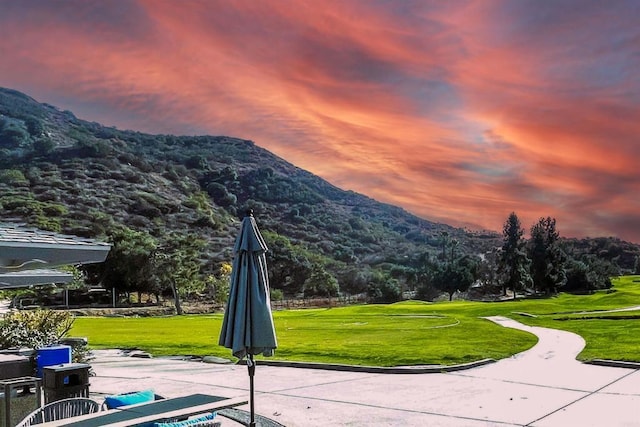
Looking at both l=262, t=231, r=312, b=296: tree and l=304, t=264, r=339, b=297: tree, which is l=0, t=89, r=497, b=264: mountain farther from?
l=304, t=264, r=339, b=297: tree

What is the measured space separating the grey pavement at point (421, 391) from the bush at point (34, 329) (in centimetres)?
130

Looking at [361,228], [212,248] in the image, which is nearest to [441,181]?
[212,248]

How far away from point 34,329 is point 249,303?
6.88 meters

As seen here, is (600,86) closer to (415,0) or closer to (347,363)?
(415,0)

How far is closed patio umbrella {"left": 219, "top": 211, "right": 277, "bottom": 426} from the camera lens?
812cm

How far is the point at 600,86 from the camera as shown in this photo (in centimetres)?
2183

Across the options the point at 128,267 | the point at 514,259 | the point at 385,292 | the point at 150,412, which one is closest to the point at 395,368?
the point at 150,412

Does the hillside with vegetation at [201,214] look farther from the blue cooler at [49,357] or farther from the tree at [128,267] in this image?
the blue cooler at [49,357]

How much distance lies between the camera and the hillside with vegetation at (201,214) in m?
69.7

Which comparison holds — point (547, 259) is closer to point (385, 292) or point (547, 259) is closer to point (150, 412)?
point (385, 292)

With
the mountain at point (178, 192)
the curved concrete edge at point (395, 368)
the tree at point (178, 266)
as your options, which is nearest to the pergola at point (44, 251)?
the curved concrete edge at point (395, 368)

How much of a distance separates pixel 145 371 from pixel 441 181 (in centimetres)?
3496

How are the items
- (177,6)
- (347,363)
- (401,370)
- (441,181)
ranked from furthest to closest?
(441,181) < (177,6) < (347,363) < (401,370)

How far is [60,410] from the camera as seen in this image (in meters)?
5.84
